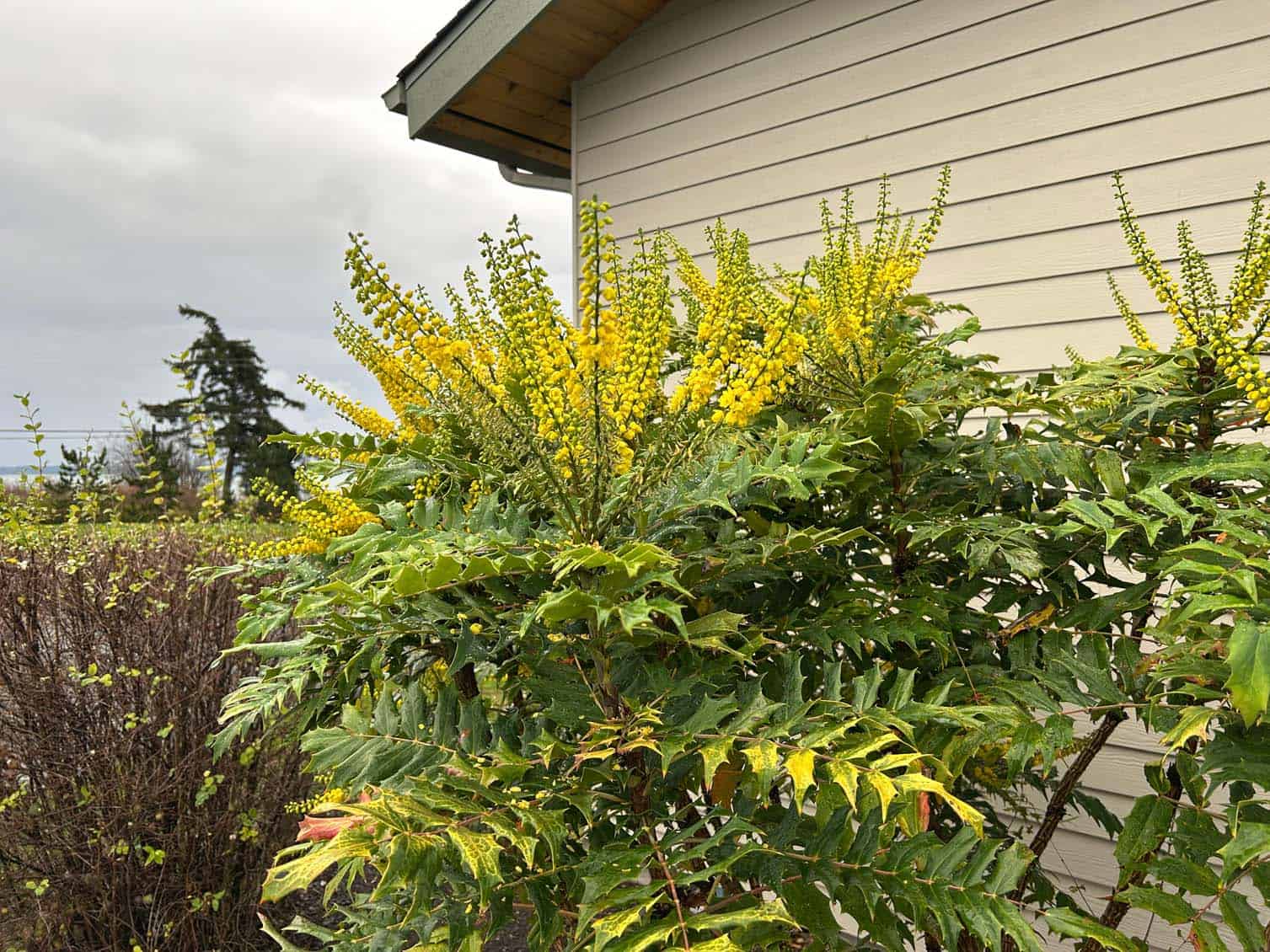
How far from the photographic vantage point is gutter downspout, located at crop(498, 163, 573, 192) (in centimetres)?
520

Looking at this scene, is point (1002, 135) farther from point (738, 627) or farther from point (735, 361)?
point (738, 627)

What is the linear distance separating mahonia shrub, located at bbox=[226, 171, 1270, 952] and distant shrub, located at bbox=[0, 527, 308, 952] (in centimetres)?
169

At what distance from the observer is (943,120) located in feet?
10.8

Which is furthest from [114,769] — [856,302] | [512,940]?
[856,302]

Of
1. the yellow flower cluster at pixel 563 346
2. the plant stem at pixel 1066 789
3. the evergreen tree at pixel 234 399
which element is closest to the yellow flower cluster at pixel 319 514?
the yellow flower cluster at pixel 563 346

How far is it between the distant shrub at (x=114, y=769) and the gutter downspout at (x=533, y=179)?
299 centimetres

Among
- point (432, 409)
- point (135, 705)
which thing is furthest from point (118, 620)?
point (432, 409)

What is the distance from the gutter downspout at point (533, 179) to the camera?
5.20 m

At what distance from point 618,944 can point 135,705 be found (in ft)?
9.15

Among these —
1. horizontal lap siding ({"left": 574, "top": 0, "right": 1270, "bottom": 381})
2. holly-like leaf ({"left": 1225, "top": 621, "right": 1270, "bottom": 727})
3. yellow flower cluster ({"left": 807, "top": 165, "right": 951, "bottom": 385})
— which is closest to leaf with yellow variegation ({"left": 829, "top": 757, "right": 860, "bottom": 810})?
holly-like leaf ({"left": 1225, "top": 621, "right": 1270, "bottom": 727})

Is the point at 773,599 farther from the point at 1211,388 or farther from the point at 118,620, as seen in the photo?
the point at 118,620

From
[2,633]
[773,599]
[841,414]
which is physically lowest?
[2,633]

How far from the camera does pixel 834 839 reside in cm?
123

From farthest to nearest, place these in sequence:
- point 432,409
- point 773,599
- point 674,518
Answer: point 432,409, point 773,599, point 674,518
